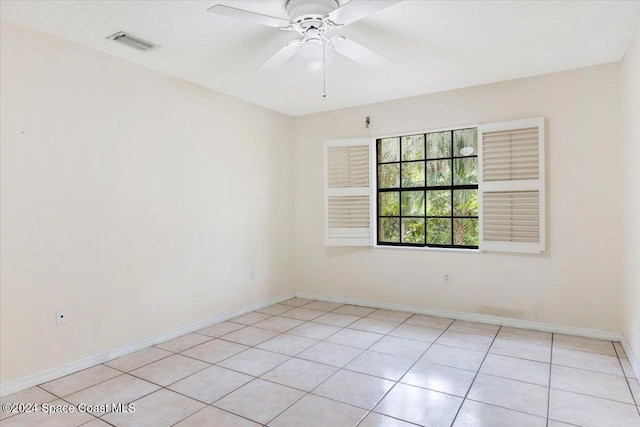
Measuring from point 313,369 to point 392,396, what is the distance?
67cm

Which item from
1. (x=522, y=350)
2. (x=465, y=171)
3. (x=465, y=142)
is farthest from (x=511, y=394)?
(x=465, y=142)

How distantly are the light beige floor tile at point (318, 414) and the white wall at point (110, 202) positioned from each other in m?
1.77

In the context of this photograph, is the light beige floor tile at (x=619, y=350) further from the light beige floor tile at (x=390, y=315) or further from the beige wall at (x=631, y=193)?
the light beige floor tile at (x=390, y=315)

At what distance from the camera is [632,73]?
111 inches

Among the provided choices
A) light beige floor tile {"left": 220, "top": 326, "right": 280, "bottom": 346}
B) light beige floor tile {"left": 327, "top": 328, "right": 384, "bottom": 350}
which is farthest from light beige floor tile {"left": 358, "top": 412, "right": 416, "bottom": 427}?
light beige floor tile {"left": 220, "top": 326, "right": 280, "bottom": 346}

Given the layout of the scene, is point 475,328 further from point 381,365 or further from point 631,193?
point 631,193

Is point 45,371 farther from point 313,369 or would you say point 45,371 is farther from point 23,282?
point 313,369

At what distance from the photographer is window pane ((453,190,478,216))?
4.06 metres

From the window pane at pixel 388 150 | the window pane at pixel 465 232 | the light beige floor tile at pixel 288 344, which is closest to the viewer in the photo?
the light beige floor tile at pixel 288 344

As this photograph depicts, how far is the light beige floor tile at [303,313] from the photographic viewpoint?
13.8 feet

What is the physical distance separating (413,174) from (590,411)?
9.23 feet

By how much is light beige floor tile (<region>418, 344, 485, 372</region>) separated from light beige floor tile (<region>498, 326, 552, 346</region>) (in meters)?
0.57

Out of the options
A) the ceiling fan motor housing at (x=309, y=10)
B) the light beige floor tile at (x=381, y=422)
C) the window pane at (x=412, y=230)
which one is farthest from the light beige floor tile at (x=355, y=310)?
the ceiling fan motor housing at (x=309, y=10)

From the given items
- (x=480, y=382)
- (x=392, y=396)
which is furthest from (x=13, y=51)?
(x=480, y=382)
